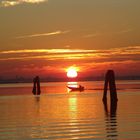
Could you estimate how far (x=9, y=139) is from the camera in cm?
1859

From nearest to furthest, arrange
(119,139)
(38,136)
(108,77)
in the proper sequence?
(119,139), (38,136), (108,77)

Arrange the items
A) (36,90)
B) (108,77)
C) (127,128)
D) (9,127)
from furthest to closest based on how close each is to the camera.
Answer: (36,90) < (108,77) < (9,127) < (127,128)

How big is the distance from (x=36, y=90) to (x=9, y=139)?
47.2 meters

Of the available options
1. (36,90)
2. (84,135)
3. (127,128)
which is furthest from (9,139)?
(36,90)

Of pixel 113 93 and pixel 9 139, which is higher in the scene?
pixel 113 93

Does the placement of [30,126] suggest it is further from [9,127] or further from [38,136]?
[38,136]

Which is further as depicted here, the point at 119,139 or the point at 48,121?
the point at 48,121

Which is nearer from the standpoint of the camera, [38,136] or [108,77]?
[38,136]

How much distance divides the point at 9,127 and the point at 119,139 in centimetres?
711

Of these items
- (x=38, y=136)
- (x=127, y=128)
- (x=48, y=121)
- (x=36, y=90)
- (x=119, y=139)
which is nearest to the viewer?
(x=119, y=139)

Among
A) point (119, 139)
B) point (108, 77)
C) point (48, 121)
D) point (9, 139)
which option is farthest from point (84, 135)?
point (108, 77)

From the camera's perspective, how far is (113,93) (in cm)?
4150

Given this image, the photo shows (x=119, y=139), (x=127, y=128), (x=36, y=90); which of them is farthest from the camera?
(x=36, y=90)

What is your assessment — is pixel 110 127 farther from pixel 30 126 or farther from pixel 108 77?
pixel 108 77
